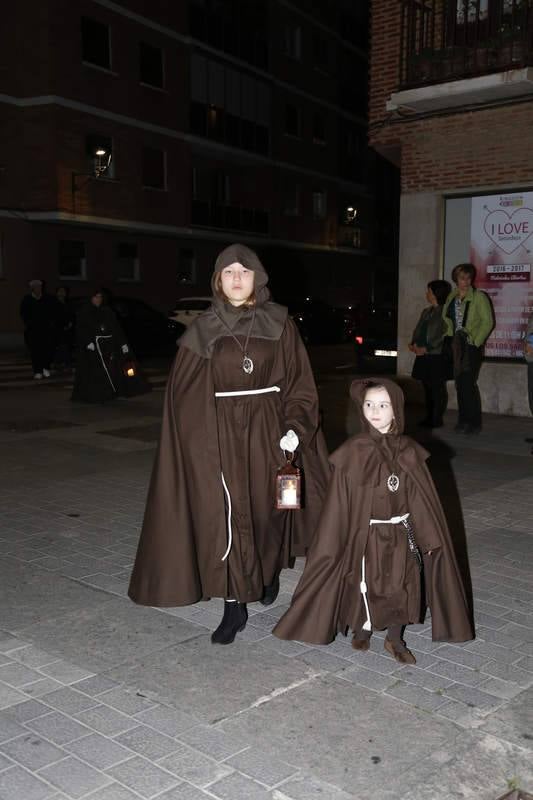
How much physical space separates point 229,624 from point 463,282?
23.3 feet

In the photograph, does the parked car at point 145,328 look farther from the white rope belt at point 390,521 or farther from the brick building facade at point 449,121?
the white rope belt at point 390,521

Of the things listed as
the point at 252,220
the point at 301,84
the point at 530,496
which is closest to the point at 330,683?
the point at 530,496

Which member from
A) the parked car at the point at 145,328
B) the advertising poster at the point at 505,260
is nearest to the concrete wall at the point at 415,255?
the advertising poster at the point at 505,260

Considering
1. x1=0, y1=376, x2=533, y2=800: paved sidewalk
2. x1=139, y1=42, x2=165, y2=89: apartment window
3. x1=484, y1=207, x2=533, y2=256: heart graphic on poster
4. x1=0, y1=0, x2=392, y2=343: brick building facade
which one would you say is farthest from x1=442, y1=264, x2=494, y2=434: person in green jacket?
x1=139, y1=42, x2=165, y2=89: apartment window

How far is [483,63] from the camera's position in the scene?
38.4 feet

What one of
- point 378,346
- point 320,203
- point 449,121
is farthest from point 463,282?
point 320,203

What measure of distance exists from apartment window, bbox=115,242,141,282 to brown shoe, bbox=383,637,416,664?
27.3 m

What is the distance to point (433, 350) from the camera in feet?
35.0

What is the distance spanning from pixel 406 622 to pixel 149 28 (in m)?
29.5

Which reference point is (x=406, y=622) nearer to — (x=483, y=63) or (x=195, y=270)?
(x=483, y=63)

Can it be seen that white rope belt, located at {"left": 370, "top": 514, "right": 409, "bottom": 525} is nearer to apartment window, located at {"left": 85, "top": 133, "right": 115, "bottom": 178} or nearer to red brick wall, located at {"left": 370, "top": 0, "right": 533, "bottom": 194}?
red brick wall, located at {"left": 370, "top": 0, "right": 533, "bottom": 194}

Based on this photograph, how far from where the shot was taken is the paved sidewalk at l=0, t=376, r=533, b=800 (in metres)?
2.94

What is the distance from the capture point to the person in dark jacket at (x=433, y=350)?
10.6 m

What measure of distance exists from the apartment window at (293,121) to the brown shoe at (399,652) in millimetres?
35561
